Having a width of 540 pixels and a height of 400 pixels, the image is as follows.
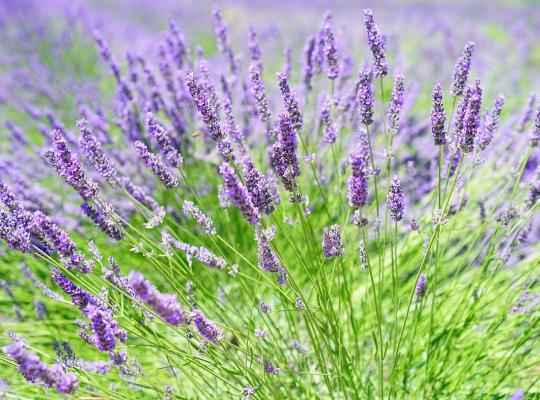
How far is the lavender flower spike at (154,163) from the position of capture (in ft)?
4.14

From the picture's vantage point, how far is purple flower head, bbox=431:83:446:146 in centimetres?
127

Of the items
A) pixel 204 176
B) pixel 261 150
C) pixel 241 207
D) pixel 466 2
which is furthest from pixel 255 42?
pixel 466 2

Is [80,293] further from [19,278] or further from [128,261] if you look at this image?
[19,278]

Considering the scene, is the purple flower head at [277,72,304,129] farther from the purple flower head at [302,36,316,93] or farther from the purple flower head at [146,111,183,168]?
the purple flower head at [302,36,316,93]

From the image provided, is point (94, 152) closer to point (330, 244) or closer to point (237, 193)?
point (237, 193)

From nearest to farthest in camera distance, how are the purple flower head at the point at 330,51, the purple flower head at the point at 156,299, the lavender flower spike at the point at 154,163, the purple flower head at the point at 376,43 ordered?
the purple flower head at the point at 156,299, the lavender flower spike at the point at 154,163, the purple flower head at the point at 376,43, the purple flower head at the point at 330,51

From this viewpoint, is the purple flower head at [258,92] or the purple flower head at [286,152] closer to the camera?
the purple flower head at [286,152]

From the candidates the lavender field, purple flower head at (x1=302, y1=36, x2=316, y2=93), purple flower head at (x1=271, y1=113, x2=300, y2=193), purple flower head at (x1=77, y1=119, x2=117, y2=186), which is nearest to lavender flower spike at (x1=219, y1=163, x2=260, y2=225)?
the lavender field

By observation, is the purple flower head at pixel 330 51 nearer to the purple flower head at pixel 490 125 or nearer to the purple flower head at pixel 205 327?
the purple flower head at pixel 490 125

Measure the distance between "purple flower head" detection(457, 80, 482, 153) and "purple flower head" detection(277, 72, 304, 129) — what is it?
0.45 metres

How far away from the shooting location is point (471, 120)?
4.01 feet

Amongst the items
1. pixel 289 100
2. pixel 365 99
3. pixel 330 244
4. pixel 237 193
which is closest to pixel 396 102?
pixel 365 99

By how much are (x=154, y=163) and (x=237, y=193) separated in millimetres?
A: 367

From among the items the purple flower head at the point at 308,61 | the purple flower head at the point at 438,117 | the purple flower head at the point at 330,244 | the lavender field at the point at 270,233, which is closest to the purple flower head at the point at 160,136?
the lavender field at the point at 270,233
